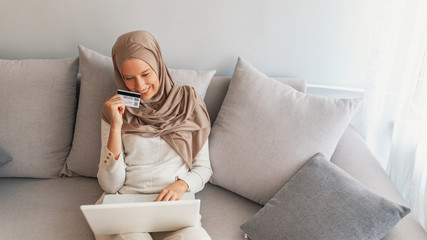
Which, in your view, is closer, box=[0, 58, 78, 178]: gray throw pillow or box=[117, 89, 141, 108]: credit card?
box=[117, 89, 141, 108]: credit card

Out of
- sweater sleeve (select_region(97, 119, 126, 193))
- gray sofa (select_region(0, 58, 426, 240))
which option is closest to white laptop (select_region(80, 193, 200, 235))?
sweater sleeve (select_region(97, 119, 126, 193))

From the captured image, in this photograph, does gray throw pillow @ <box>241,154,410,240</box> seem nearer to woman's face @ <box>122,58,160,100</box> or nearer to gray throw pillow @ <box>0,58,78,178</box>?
woman's face @ <box>122,58,160,100</box>

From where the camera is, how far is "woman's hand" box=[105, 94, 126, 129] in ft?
4.26

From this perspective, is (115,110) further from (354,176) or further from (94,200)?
(354,176)

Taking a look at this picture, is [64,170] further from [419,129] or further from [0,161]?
[419,129]

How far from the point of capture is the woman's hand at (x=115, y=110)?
1.30 metres

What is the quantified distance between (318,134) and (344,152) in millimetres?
231

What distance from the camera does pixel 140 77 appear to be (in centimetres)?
130

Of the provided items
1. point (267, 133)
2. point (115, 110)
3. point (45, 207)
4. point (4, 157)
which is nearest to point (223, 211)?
point (267, 133)

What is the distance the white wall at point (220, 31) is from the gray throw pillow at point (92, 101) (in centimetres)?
24

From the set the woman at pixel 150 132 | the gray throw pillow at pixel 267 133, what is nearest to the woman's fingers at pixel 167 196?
the woman at pixel 150 132

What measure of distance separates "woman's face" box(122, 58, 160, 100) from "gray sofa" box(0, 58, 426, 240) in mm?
435

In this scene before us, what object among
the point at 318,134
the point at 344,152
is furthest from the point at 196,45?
the point at 344,152

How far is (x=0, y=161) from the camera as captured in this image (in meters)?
1.53
